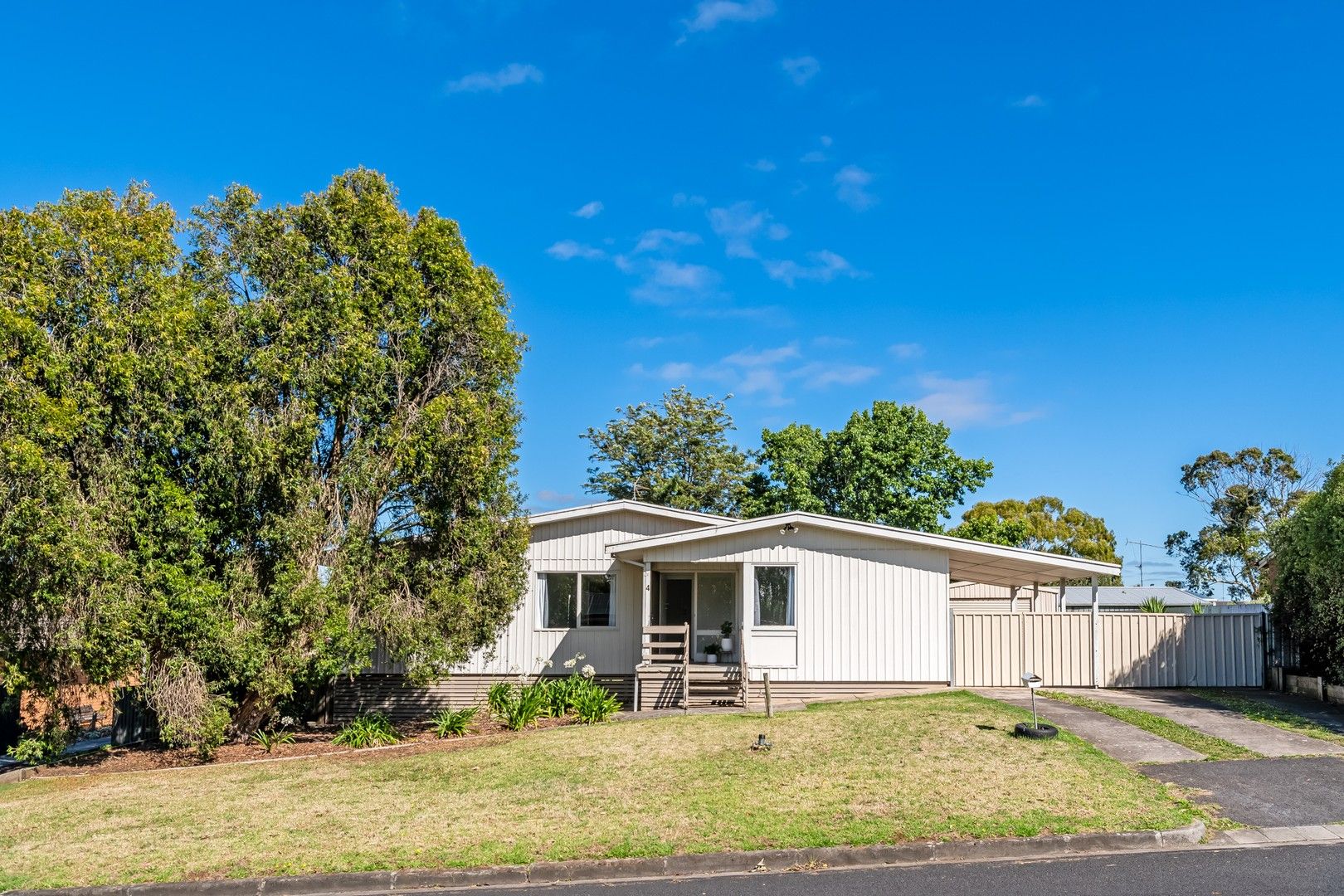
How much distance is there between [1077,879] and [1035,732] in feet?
14.9

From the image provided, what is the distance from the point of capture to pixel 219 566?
50.2 ft

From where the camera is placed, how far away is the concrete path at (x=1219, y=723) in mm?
12117

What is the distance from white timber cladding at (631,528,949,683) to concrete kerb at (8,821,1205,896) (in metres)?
9.20

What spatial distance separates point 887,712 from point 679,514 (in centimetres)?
716

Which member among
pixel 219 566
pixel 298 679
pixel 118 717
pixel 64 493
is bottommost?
pixel 118 717

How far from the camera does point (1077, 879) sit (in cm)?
785

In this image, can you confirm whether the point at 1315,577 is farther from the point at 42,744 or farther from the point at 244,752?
the point at 42,744

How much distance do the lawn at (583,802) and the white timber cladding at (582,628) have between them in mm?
6023

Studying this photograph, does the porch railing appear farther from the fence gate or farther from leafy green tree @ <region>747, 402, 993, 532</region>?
leafy green tree @ <region>747, 402, 993, 532</region>

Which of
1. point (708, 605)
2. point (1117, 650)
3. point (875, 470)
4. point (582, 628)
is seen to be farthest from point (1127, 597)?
point (582, 628)

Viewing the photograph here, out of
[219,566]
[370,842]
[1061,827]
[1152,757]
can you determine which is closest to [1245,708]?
[1152,757]

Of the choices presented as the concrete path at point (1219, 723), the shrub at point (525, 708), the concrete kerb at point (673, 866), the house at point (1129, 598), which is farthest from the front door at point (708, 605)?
the house at point (1129, 598)

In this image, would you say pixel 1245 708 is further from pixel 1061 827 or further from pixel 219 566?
pixel 219 566

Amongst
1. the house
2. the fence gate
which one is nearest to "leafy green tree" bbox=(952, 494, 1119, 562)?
the house
